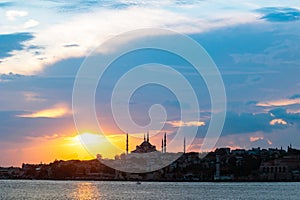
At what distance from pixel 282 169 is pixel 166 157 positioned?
90.5ft

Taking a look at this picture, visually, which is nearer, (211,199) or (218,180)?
(211,199)

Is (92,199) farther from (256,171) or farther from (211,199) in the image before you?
(256,171)

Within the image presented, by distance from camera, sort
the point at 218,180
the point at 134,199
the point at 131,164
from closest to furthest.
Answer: the point at 134,199
the point at 218,180
the point at 131,164

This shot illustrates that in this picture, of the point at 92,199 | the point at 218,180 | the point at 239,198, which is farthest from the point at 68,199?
the point at 218,180

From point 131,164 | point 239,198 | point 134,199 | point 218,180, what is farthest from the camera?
point 131,164

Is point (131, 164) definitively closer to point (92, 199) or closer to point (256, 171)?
point (256, 171)

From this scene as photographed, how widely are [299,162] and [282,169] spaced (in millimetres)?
4474

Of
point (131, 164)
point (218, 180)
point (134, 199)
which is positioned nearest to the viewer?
point (134, 199)

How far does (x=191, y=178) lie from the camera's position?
7549 inches

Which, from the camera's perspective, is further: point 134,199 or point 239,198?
point 239,198

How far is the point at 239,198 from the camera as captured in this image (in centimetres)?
9925

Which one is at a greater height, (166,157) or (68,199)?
(166,157)

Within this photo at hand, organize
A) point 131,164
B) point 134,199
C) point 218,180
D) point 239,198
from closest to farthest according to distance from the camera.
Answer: point 134,199 → point 239,198 → point 218,180 → point 131,164

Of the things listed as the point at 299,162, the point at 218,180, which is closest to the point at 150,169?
the point at 218,180
